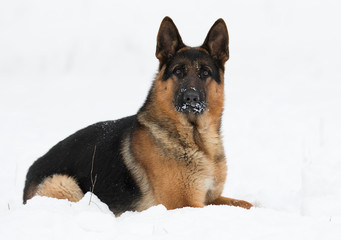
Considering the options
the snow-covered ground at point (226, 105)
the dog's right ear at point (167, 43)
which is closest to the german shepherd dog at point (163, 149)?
the dog's right ear at point (167, 43)

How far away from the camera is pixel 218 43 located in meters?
5.05

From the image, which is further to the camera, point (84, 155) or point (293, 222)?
point (84, 155)

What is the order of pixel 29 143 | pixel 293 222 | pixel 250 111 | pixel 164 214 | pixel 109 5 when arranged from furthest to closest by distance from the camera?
pixel 109 5
pixel 250 111
pixel 29 143
pixel 164 214
pixel 293 222

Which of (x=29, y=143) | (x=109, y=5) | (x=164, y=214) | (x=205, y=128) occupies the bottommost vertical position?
(x=29, y=143)

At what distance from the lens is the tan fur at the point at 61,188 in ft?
15.6

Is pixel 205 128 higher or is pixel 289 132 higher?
pixel 205 128

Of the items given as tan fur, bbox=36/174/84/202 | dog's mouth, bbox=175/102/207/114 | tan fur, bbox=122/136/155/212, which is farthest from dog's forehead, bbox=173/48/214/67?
tan fur, bbox=36/174/84/202

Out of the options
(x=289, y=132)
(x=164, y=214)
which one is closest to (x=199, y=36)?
(x=289, y=132)

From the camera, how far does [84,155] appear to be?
4910 mm

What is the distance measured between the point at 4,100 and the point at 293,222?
10017 millimetres

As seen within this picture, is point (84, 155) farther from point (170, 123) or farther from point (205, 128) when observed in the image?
point (205, 128)

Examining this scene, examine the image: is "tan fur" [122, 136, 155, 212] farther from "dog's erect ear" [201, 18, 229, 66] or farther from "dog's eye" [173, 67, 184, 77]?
"dog's erect ear" [201, 18, 229, 66]

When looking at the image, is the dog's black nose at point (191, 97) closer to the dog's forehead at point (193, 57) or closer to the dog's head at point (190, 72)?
the dog's head at point (190, 72)

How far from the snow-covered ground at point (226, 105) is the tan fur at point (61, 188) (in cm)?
52
